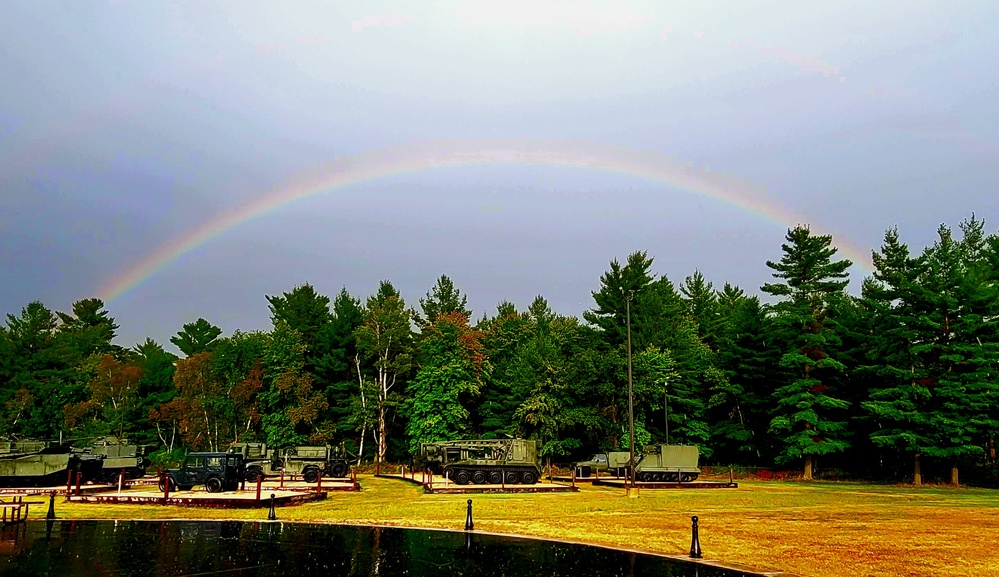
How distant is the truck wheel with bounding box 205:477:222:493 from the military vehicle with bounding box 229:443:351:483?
7.67 m

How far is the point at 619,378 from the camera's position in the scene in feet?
158

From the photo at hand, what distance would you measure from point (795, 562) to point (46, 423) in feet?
210

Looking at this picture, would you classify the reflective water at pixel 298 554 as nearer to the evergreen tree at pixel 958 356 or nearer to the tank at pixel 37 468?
the tank at pixel 37 468

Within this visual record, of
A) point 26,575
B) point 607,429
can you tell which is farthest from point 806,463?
point 26,575

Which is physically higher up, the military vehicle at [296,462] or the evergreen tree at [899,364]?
the evergreen tree at [899,364]

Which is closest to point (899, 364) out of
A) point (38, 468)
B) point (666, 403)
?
point (666, 403)

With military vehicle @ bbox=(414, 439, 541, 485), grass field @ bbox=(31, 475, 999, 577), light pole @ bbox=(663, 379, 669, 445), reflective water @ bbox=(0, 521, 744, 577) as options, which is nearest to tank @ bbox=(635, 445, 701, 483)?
military vehicle @ bbox=(414, 439, 541, 485)

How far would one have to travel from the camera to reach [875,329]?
46.9 meters

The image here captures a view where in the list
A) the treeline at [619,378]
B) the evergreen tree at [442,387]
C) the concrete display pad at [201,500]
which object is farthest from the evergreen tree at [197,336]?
the concrete display pad at [201,500]

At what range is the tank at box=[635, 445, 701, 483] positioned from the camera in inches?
1574

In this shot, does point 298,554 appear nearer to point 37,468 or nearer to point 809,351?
point 37,468

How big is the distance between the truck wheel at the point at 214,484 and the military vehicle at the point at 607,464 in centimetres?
1944

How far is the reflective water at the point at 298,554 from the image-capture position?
12375 mm

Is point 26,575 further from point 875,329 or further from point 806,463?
point 875,329
